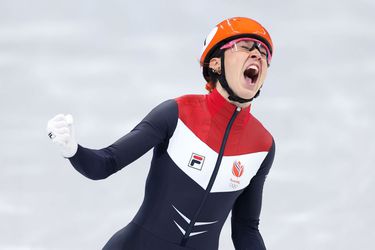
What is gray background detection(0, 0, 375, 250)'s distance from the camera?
6.44 meters

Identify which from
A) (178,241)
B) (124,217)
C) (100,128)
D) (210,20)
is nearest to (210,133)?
(178,241)

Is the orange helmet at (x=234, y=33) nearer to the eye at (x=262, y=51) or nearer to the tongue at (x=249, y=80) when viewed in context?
the eye at (x=262, y=51)

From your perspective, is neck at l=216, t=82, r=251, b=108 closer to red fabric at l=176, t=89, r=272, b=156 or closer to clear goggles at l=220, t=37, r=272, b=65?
red fabric at l=176, t=89, r=272, b=156

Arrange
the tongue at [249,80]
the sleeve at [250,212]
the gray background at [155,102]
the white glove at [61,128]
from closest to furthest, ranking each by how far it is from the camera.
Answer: the white glove at [61,128] → the tongue at [249,80] → the sleeve at [250,212] → the gray background at [155,102]

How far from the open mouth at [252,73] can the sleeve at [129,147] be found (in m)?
0.36

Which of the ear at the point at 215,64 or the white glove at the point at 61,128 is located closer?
the white glove at the point at 61,128

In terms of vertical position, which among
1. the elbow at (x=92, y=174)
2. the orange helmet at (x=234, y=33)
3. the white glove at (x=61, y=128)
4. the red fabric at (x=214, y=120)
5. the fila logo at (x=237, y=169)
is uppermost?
the orange helmet at (x=234, y=33)

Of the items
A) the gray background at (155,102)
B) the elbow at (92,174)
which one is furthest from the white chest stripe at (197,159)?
the gray background at (155,102)

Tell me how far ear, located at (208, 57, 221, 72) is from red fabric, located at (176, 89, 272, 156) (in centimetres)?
11

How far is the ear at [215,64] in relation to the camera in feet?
14.9

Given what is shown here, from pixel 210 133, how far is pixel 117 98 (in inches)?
104

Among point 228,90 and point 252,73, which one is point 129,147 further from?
point 252,73

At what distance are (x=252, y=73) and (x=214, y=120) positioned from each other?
0.96ft

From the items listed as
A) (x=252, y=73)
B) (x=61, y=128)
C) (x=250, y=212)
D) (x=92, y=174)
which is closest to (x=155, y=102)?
(x=250, y=212)
